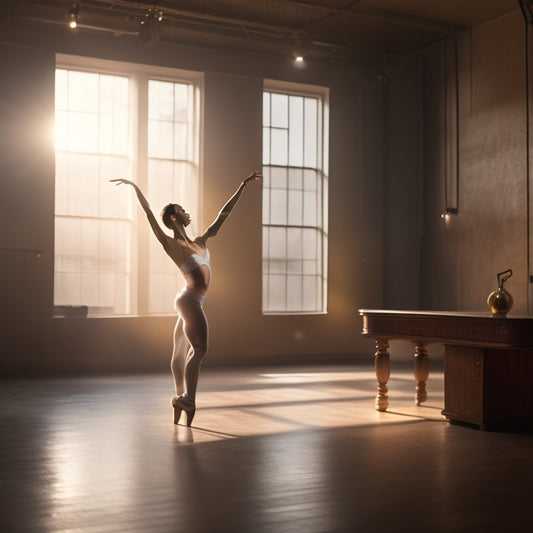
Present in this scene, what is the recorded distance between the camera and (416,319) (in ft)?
20.3

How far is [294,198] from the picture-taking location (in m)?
11.8

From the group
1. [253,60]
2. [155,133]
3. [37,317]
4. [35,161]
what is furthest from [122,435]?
[253,60]

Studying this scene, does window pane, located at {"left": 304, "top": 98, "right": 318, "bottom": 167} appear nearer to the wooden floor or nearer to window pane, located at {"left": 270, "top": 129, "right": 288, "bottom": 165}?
window pane, located at {"left": 270, "top": 129, "right": 288, "bottom": 165}

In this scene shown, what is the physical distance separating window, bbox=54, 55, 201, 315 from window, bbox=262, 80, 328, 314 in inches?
47.9

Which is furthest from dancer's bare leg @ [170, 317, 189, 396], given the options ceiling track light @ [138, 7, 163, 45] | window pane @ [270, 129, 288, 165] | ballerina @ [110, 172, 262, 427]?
window pane @ [270, 129, 288, 165]

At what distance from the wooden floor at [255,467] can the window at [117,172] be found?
3.19 m

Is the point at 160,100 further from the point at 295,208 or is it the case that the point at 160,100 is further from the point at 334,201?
the point at 334,201

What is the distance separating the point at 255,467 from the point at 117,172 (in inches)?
276

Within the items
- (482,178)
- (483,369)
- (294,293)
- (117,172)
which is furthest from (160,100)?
(483,369)

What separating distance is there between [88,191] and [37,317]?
1.86 metres

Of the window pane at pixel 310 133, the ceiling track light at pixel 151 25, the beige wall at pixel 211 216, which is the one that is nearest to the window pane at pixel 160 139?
the beige wall at pixel 211 216

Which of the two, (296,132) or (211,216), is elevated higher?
(296,132)

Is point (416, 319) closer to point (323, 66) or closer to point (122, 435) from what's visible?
point (122, 435)

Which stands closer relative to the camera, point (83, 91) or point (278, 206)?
point (83, 91)
